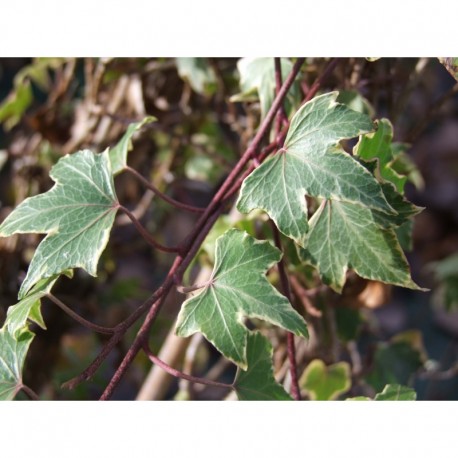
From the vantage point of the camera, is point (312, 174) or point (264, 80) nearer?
point (312, 174)

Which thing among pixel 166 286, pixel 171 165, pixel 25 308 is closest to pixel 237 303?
pixel 166 286

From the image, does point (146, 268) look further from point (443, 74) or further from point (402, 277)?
point (402, 277)

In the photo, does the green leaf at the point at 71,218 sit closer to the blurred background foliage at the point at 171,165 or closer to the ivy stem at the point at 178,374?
the ivy stem at the point at 178,374

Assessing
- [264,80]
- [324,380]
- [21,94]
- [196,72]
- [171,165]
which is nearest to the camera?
[264,80]

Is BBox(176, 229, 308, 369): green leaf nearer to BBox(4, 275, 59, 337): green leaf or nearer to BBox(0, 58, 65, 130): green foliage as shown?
BBox(4, 275, 59, 337): green leaf

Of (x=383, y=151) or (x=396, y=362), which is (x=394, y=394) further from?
(x=396, y=362)

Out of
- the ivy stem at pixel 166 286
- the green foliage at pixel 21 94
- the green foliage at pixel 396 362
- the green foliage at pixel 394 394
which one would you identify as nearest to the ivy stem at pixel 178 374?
the ivy stem at pixel 166 286
